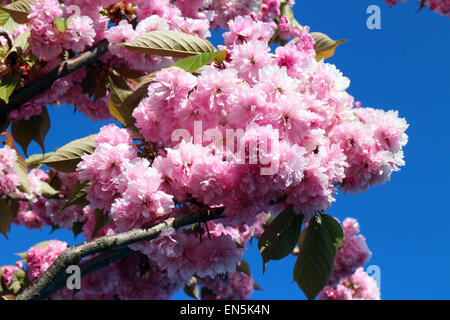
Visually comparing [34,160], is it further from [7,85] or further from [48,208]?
[7,85]

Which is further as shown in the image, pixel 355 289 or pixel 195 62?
pixel 355 289

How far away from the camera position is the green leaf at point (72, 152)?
195cm

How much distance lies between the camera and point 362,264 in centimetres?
413

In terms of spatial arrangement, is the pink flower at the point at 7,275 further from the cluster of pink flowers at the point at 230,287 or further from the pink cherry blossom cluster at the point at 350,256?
the pink cherry blossom cluster at the point at 350,256

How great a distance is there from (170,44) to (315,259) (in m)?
1.10

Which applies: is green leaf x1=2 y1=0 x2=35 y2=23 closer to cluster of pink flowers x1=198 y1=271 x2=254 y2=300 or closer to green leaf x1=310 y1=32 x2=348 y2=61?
green leaf x1=310 y1=32 x2=348 y2=61

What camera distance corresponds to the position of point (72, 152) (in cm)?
198

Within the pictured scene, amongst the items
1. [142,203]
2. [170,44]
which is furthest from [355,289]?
[142,203]

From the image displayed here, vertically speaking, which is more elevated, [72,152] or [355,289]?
[355,289]

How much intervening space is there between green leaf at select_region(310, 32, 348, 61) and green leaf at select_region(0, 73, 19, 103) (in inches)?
61.0

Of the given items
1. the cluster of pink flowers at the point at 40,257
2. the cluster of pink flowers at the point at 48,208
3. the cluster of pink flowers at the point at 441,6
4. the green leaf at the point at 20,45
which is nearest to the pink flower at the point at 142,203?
the green leaf at the point at 20,45

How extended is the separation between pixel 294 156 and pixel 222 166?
23 cm
